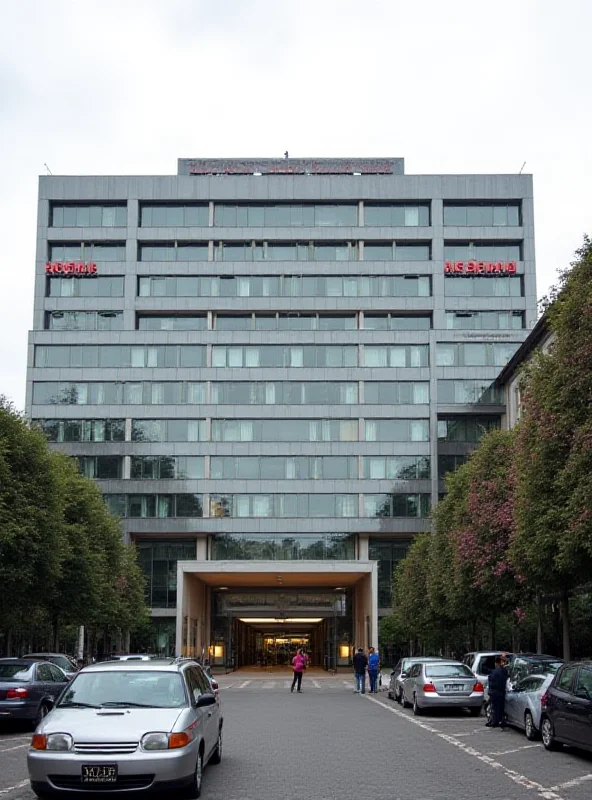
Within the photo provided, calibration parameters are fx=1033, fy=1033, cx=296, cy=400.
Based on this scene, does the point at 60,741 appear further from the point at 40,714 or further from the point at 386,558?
the point at 386,558

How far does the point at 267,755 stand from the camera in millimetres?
16984

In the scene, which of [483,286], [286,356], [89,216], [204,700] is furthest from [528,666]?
[89,216]

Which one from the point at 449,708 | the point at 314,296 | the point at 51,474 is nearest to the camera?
the point at 449,708

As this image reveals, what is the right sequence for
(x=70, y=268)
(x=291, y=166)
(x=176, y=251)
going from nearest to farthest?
(x=70, y=268)
(x=176, y=251)
(x=291, y=166)

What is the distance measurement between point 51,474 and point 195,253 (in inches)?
2097

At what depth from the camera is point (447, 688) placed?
25859mm

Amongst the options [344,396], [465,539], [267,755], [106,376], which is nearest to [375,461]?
[344,396]

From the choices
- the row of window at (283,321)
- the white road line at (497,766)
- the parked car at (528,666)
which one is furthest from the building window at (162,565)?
the white road line at (497,766)

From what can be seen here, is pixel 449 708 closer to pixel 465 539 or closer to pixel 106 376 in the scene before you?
pixel 465 539

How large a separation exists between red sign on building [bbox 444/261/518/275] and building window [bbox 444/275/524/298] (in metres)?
0.57

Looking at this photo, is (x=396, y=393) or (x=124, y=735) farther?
(x=396, y=393)

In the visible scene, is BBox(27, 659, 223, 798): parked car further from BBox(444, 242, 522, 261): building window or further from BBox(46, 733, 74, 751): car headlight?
BBox(444, 242, 522, 261): building window

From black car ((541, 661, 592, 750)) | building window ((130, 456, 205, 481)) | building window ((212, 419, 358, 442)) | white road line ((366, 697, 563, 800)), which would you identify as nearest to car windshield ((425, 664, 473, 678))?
white road line ((366, 697, 563, 800))

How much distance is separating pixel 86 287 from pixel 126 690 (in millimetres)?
74139
